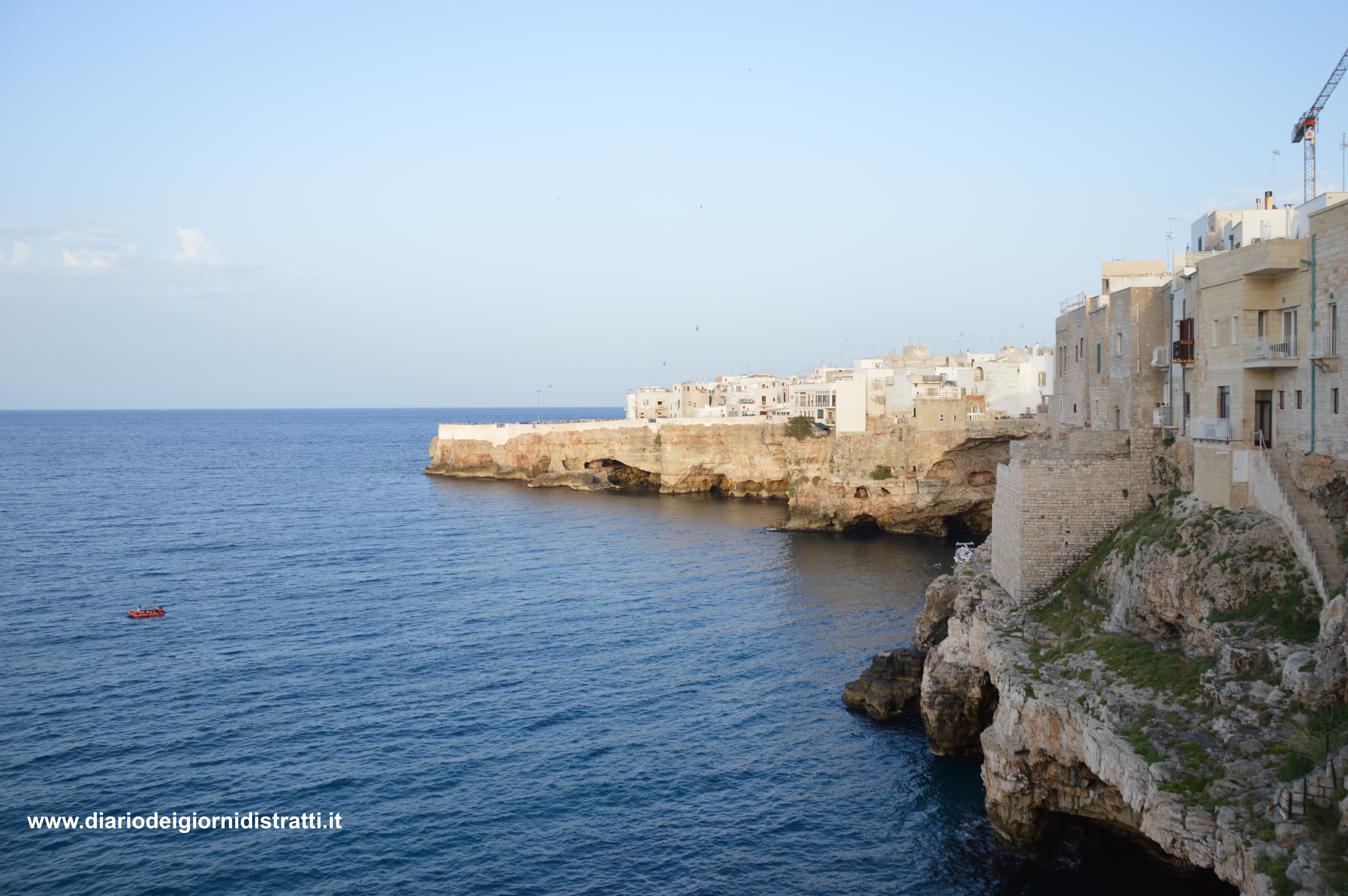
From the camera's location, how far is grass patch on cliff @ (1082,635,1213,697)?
19.5 metres

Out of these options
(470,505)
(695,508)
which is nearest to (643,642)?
(695,508)

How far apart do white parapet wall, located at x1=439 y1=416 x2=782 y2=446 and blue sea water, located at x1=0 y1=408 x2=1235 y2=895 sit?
31.6 metres

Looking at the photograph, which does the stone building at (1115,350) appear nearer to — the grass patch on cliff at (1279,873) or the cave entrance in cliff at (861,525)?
the grass patch on cliff at (1279,873)

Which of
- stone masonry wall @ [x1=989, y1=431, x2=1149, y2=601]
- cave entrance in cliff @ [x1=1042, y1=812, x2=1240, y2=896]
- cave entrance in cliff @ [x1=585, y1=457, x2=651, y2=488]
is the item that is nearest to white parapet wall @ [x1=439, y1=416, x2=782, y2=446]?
cave entrance in cliff @ [x1=585, y1=457, x2=651, y2=488]

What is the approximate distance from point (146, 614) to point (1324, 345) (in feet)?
161

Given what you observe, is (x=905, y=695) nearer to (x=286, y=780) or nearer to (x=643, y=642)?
(x=643, y=642)

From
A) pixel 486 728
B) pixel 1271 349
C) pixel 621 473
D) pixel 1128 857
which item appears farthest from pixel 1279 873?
pixel 621 473

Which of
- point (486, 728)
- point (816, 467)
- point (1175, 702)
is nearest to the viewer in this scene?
point (1175, 702)

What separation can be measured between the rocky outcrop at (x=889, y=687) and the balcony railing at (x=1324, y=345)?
15.7 metres

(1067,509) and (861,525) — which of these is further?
(861,525)

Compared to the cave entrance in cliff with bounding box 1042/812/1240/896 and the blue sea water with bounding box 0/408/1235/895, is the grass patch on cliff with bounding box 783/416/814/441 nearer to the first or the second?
the blue sea water with bounding box 0/408/1235/895

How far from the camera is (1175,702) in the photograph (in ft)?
62.5

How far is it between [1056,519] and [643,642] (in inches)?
777

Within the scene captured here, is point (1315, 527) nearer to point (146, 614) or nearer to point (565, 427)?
point (146, 614)
